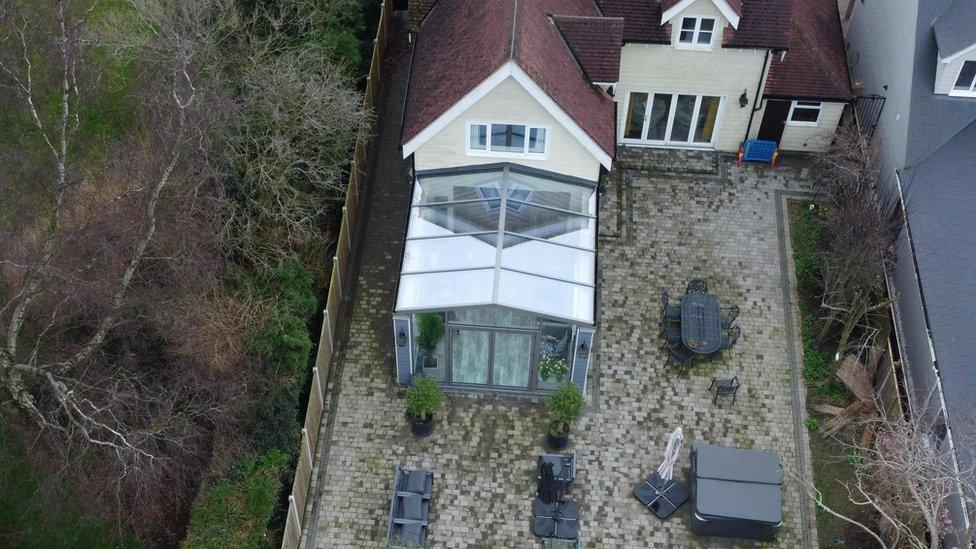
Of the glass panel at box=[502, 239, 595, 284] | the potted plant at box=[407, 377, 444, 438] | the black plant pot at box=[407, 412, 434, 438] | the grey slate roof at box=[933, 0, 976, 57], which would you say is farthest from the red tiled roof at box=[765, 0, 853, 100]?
the black plant pot at box=[407, 412, 434, 438]

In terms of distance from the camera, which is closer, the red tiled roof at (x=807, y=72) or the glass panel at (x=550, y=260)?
the glass panel at (x=550, y=260)

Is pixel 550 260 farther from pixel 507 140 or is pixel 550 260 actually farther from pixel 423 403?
pixel 423 403

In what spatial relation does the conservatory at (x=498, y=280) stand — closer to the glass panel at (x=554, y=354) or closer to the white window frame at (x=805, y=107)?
the glass panel at (x=554, y=354)

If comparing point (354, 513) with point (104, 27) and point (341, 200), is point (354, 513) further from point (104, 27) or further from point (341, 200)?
point (104, 27)

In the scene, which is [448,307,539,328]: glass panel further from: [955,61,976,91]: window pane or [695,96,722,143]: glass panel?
[955,61,976,91]: window pane

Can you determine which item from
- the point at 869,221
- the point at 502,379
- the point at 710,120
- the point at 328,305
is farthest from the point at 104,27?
the point at 869,221

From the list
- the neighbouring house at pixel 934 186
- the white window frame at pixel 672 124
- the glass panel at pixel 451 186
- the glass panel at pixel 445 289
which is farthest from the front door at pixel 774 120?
the glass panel at pixel 445 289
